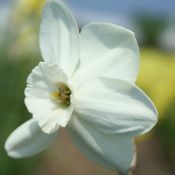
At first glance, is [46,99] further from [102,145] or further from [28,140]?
[102,145]

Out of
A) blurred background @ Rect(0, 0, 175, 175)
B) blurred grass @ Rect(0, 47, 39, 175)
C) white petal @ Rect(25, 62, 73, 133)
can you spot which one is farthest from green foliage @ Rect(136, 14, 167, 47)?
white petal @ Rect(25, 62, 73, 133)

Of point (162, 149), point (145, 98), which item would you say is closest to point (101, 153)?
point (145, 98)

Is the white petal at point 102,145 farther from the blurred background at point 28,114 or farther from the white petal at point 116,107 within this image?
the blurred background at point 28,114

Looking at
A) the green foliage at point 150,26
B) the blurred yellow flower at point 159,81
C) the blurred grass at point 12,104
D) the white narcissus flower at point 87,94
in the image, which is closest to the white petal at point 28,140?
the white narcissus flower at point 87,94

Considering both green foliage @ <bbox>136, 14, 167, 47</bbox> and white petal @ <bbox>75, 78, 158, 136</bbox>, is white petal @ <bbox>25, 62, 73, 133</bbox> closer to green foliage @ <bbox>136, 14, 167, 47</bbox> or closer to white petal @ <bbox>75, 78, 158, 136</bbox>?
white petal @ <bbox>75, 78, 158, 136</bbox>

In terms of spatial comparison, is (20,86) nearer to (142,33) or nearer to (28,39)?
(28,39)

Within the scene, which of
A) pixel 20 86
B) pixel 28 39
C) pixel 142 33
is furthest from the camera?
pixel 142 33

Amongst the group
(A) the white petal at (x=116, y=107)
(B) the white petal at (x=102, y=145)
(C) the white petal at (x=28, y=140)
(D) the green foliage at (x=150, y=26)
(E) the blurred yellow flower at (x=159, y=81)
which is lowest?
(D) the green foliage at (x=150, y=26)
